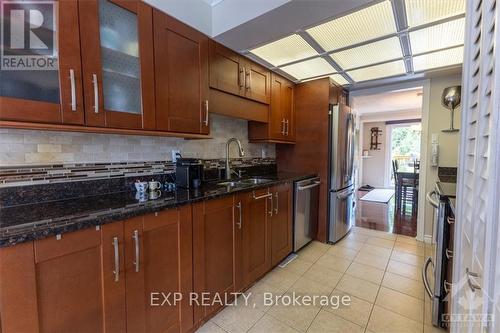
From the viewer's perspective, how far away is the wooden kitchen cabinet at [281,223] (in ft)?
7.16

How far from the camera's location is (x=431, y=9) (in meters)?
1.51

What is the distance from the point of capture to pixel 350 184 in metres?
3.23

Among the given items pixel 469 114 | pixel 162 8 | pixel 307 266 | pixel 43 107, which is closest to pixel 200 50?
pixel 162 8

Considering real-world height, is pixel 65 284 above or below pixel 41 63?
below

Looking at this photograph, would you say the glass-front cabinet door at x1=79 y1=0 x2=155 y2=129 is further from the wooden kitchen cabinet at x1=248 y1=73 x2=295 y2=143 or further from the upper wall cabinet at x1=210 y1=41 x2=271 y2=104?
the wooden kitchen cabinet at x1=248 y1=73 x2=295 y2=143

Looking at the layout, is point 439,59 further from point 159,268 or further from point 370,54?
point 159,268

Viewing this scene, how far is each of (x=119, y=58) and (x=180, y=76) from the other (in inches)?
16.0

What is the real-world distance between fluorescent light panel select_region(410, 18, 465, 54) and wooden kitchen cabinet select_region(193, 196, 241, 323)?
2.07 meters

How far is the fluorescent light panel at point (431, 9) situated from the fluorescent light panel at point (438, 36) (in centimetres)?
13

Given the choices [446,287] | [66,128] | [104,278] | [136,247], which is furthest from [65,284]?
[446,287]

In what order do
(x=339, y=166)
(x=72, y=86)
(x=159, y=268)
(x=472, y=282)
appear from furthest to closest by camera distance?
(x=339, y=166)
(x=159, y=268)
(x=72, y=86)
(x=472, y=282)

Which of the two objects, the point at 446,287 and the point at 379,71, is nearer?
the point at 446,287

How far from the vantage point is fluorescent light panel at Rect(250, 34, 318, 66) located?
6.44 ft

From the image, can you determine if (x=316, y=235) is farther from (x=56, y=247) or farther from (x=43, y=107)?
(x=43, y=107)
